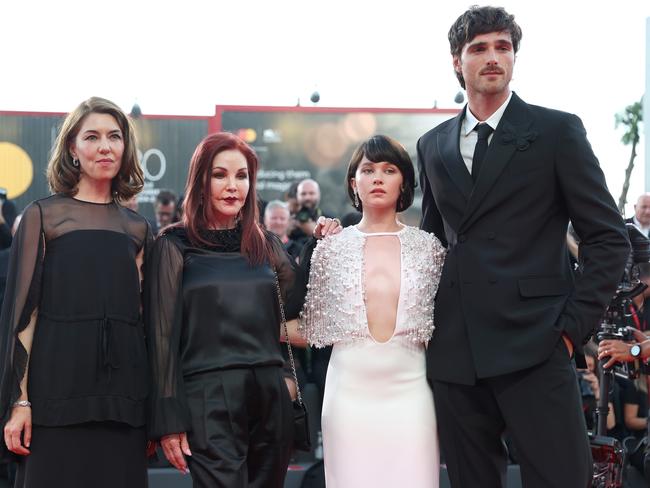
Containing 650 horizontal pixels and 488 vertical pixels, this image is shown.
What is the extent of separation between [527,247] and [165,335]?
52.6 inches

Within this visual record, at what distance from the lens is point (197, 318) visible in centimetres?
353

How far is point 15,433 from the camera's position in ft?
10.9

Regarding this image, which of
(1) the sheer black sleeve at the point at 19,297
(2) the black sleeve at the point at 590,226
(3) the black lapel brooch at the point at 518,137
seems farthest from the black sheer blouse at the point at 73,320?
(2) the black sleeve at the point at 590,226

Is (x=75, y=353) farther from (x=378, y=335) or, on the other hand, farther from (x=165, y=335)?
(x=378, y=335)

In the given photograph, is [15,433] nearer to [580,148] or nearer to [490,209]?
[490,209]

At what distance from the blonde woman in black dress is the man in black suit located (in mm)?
1151

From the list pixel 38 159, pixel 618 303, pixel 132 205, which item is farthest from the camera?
pixel 38 159

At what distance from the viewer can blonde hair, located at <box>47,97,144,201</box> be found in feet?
12.0

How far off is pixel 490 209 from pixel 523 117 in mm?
374

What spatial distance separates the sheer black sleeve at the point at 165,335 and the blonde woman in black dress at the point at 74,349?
0.08 m

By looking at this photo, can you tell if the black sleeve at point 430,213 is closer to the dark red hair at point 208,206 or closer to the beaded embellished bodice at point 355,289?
the beaded embellished bodice at point 355,289

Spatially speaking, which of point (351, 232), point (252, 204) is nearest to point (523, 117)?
point (351, 232)

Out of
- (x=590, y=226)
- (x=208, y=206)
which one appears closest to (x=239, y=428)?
(x=208, y=206)

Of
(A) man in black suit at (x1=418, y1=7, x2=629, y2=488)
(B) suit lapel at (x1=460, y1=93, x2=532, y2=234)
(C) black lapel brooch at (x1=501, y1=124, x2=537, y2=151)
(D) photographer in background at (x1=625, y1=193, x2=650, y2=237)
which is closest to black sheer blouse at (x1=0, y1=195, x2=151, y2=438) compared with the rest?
(A) man in black suit at (x1=418, y1=7, x2=629, y2=488)
